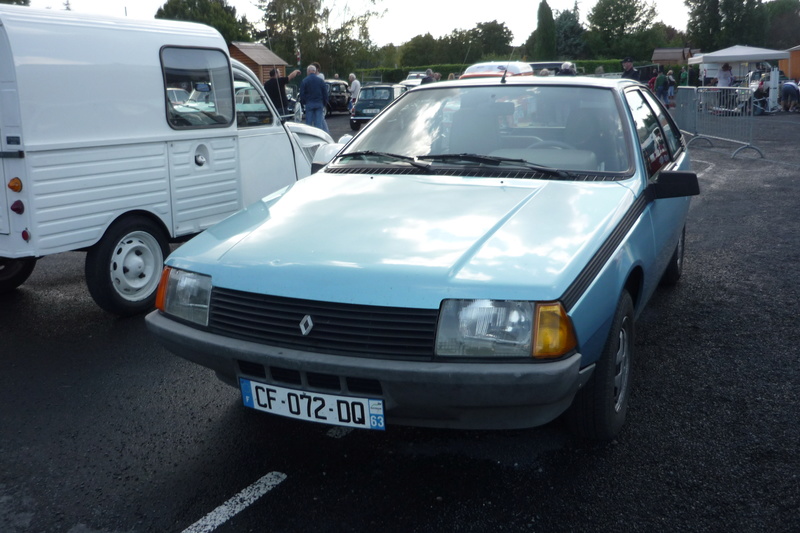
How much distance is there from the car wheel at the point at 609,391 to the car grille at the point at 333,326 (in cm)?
81

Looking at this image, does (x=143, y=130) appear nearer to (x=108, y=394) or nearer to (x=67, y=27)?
(x=67, y=27)

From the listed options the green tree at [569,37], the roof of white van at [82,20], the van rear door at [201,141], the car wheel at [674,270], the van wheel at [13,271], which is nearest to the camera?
the roof of white van at [82,20]

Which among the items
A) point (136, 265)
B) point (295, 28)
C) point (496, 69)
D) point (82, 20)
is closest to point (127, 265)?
point (136, 265)

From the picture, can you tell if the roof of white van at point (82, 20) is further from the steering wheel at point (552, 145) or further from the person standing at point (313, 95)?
the person standing at point (313, 95)

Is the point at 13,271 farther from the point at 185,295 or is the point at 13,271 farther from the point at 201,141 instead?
the point at 185,295

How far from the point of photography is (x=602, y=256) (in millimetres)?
2947

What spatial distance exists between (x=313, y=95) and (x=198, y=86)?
384 inches

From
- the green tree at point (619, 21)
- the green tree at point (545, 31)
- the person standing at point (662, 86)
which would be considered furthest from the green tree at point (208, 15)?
the person standing at point (662, 86)

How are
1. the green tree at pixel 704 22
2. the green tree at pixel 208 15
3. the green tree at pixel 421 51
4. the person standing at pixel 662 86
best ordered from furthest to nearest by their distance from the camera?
the green tree at pixel 704 22 → the green tree at pixel 421 51 → the green tree at pixel 208 15 → the person standing at pixel 662 86

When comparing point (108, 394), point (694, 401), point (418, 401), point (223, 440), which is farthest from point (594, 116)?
point (108, 394)

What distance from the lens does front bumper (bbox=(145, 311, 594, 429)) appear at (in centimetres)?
254

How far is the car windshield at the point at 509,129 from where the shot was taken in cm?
383

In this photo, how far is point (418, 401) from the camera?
2635mm

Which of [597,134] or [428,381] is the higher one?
[597,134]
